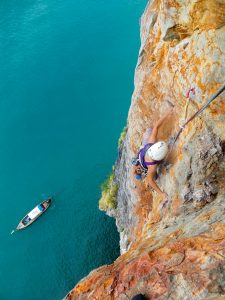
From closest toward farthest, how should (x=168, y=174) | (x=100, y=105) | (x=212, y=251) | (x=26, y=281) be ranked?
(x=212, y=251), (x=168, y=174), (x=26, y=281), (x=100, y=105)

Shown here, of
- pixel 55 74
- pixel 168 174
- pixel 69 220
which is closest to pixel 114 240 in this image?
pixel 69 220

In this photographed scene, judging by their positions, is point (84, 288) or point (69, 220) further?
point (69, 220)

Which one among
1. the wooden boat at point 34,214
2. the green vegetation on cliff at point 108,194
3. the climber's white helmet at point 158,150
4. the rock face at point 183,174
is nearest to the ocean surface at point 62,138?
the wooden boat at point 34,214

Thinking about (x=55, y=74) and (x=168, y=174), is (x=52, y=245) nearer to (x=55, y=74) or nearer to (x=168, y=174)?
(x=55, y=74)

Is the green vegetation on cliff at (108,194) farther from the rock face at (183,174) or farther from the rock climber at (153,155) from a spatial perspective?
the rock climber at (153,155)

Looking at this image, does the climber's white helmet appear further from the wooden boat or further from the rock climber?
the wooden boat

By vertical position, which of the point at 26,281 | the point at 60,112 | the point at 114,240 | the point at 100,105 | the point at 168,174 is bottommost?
the point at 168,174

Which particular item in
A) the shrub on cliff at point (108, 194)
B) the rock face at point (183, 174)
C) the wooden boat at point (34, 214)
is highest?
the wooden boat at point (34, 214)
